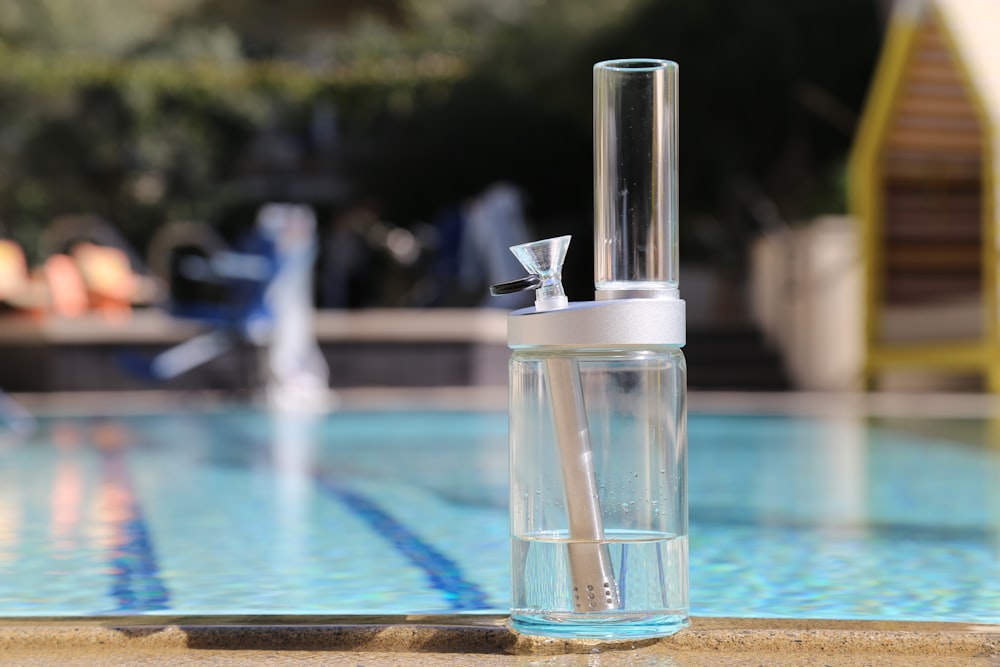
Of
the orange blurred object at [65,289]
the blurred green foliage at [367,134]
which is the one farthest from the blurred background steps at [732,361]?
the orange blurred object at [65,289]

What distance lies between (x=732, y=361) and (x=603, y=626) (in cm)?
1301

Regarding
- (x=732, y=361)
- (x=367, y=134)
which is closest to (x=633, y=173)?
(x=732, y=361)

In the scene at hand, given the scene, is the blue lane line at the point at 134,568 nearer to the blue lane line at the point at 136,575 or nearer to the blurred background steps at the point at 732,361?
Result: the blue lane line at the point at 136,575

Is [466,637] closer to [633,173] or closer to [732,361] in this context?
[633,173]

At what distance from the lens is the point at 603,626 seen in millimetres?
2168

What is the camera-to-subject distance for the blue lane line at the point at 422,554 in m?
2.97

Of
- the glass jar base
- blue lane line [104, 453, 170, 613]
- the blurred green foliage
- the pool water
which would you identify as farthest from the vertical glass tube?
the blurred green foliage

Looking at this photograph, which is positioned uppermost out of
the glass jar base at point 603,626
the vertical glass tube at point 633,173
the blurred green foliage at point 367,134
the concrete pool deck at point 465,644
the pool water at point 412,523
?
the blurred green foliage at point 367,134

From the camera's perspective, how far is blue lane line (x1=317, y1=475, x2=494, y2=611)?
117 inches

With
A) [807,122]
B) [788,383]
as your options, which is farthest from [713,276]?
[788,383]

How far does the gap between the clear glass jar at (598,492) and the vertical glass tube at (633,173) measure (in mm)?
128

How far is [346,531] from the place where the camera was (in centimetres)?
437

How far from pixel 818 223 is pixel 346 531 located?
391 inches

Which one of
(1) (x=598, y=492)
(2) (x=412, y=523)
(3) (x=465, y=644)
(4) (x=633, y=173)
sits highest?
(4) (x=633, y=173)
